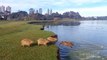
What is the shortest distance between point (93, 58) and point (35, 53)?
9143 mm

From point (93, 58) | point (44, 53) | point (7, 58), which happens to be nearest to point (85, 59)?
point (93, 58)

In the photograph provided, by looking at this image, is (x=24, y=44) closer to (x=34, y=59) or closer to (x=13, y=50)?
(x=13, y=50)

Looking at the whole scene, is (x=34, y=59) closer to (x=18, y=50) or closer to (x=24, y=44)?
(x=18, y=50)

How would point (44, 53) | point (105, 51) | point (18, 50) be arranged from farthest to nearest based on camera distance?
point (105, 51), point (18, 50), point (44, 53)

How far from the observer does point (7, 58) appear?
25.8 metres

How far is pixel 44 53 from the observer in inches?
1125

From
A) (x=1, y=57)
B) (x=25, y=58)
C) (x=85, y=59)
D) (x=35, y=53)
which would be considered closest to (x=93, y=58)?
(x=85, y=59)

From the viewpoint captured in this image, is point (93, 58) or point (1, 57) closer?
point (1, 57)

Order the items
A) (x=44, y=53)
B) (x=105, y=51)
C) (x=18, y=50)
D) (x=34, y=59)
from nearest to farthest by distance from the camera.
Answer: (x=34, y=59) → (x=44, y=53) → (x=18, y=50) → (x=105, y=51)

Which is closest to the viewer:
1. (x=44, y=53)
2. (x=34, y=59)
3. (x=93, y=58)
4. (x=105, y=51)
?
(x=34, y=59)

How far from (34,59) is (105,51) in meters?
17.1

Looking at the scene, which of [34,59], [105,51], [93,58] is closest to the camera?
[34,59]

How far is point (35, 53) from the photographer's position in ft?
93.8

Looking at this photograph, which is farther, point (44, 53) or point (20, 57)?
point (44, 53)
